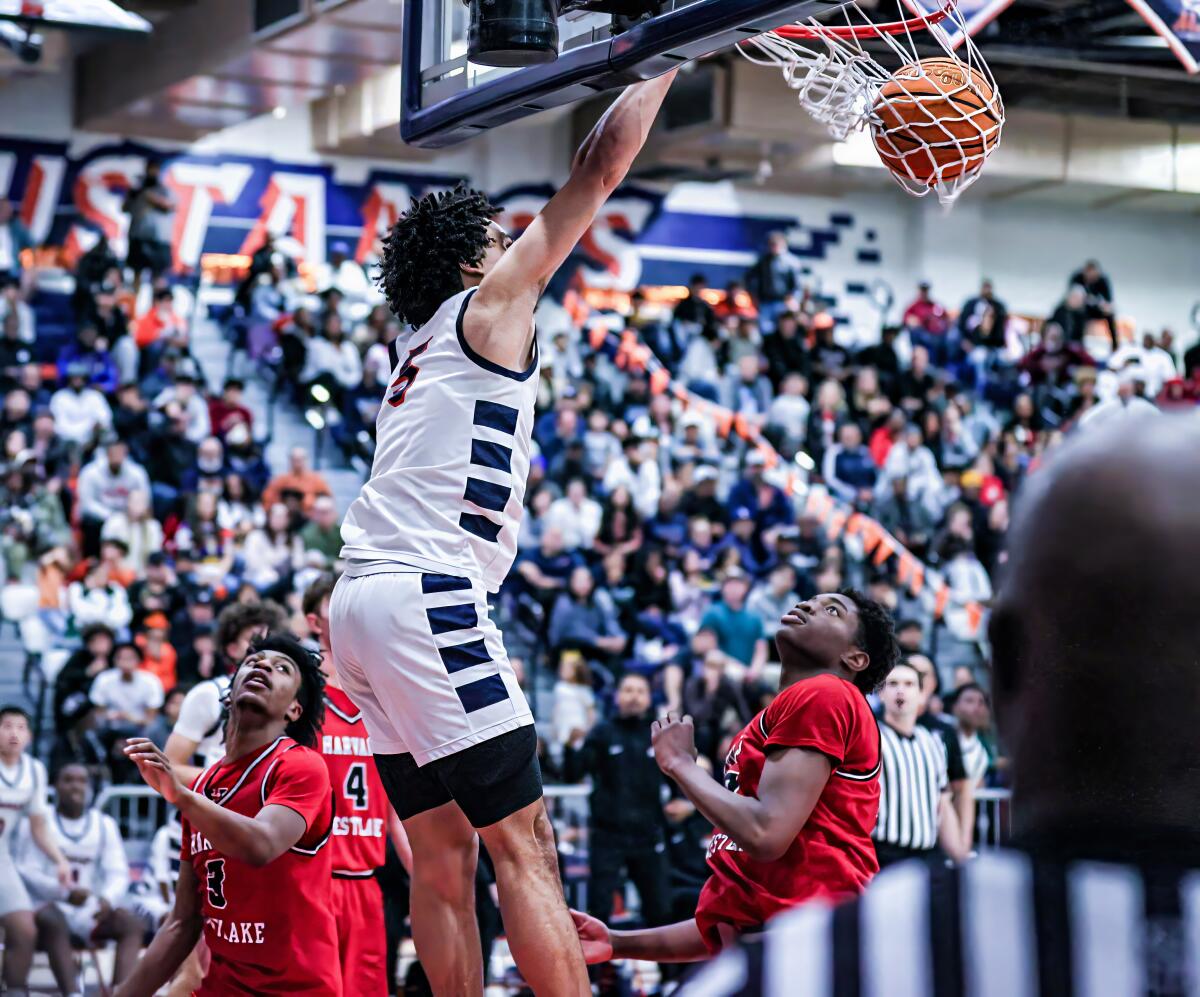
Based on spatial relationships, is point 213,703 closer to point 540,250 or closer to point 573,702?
point 540,250

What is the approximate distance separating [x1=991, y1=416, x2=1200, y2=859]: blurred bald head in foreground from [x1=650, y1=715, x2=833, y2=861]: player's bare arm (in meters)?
2.56

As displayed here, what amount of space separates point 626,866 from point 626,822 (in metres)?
0.24

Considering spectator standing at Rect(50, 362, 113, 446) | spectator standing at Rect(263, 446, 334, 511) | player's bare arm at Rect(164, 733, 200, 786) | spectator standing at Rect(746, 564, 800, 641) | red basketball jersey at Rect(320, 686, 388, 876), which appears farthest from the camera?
spectator standing at Rect(50, 362, 113, 446)

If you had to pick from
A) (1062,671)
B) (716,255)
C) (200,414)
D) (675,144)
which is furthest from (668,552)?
(1062,671)

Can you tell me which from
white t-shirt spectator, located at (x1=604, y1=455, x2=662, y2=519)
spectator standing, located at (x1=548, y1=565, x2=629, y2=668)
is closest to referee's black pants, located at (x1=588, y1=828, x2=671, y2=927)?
spectator standing, located at (x1=548, y1=565, x2=629, y2=668)

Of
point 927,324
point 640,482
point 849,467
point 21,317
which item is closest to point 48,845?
point 640,482

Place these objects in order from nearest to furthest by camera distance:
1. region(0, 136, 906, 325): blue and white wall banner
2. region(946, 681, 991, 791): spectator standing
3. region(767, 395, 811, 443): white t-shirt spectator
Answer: region(946, 681, 991, 791): spectator standing
region(767, 395, 811, 443): white t-shirt spectator
region(0, 136, 906, 325): blue and white wall banner

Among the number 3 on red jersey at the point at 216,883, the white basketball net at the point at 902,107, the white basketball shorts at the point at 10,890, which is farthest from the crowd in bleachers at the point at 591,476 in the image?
the white basketball net at the point at 902,107

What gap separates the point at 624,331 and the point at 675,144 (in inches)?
86.7

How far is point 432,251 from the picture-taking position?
13.8 ft

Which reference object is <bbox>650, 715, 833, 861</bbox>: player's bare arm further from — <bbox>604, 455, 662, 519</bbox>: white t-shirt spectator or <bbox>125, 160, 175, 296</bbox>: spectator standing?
<bbox>125, 160, 175, 296</bbox>: spectator standing

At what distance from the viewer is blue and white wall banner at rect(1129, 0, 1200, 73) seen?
9133 mm

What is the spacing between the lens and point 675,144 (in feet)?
64.6

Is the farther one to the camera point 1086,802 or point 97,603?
point 97,603
